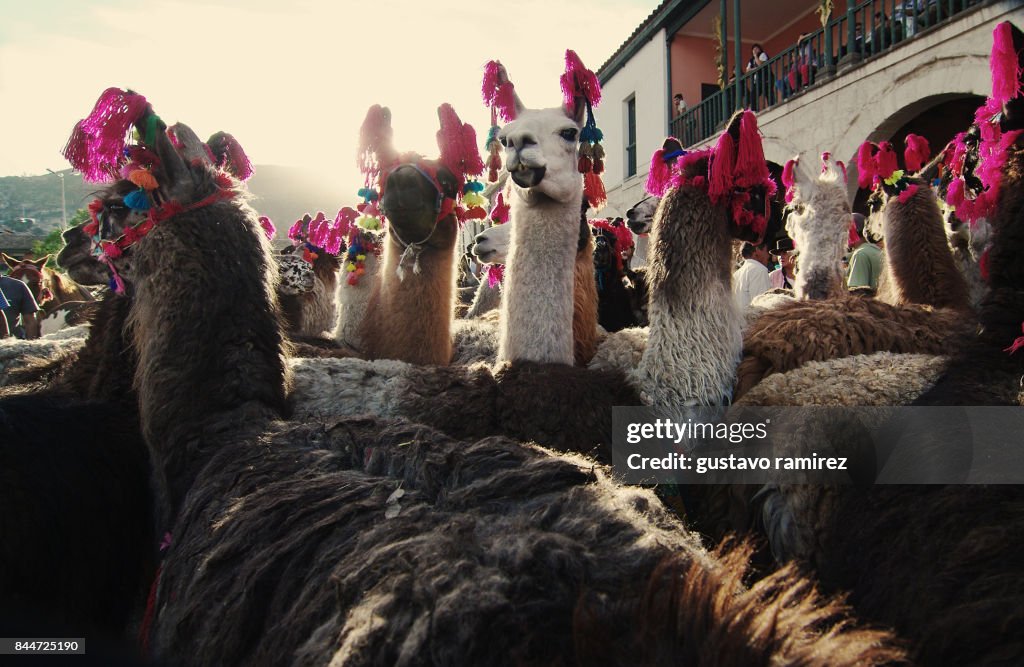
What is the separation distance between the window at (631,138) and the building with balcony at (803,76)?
41 mm

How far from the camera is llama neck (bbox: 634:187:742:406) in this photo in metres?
2.98

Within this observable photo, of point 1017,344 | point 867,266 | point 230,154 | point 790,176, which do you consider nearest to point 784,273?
point 867,266

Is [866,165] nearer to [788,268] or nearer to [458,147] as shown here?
[788,268]

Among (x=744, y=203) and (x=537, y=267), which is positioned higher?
(x=744, y=203)

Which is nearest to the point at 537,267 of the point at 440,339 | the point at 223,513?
the point at 440,339

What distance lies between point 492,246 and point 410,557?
12.9 feet

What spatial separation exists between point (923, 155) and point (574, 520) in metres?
5.43

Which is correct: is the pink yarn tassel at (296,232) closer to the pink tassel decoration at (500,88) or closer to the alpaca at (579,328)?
the alpaca at (579,328)

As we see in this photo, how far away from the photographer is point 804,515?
228cm

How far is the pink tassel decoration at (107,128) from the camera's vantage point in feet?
8.09

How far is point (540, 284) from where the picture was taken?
137 inches

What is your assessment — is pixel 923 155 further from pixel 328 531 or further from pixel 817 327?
pixel 328 531

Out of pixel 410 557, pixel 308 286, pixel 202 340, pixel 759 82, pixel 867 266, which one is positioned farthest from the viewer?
pixel 759 82

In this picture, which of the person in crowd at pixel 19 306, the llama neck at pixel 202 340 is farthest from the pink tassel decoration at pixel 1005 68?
the person in crowd at pixel 19 306
